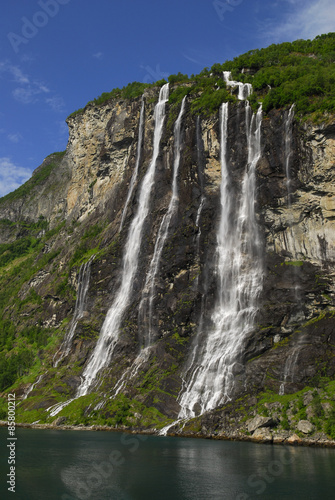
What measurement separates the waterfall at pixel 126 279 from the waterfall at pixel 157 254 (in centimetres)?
399

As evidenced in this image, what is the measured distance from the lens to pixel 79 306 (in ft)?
263

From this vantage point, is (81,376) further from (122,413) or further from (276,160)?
(276,160)

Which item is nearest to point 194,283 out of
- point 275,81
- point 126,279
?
point 126,279

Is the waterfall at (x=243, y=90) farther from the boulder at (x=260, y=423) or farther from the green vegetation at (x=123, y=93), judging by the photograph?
the boulder at (x=260, y=423)

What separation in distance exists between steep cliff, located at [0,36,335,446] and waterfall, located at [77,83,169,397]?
0.27 m

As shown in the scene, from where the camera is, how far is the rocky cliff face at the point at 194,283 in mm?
52094

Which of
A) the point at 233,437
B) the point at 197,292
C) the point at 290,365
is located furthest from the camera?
the point at 197,292

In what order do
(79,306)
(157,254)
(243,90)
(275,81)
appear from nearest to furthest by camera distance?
1. (157,254)
2. (275,81)
3. (243,90)
4. (79,306)

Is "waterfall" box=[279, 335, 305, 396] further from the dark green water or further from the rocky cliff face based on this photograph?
the dark green water

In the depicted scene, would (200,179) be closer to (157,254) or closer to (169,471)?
Answer: (157,254)

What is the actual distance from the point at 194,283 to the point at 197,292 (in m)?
1.85

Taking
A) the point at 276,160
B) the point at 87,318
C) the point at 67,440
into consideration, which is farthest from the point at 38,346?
the point at 276,160

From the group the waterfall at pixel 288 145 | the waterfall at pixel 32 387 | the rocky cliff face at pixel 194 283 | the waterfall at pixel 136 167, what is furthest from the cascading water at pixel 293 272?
the waterfall at pixel 32 387

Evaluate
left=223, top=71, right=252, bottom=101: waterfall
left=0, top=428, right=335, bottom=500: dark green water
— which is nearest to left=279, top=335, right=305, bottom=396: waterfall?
left=0, top=428, right=335, bottom=500: dark green water
